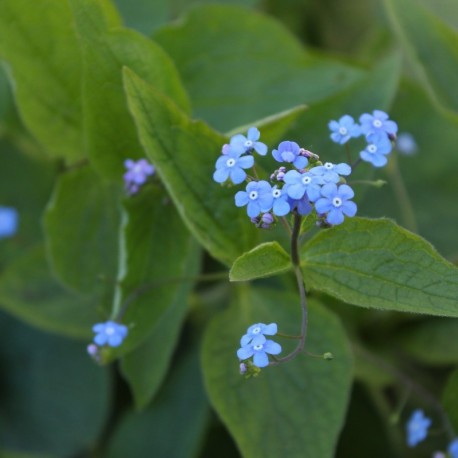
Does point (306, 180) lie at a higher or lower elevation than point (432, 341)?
higher

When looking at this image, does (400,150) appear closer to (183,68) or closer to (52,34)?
(183,68)

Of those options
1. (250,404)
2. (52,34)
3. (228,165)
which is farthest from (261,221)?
(52,34)

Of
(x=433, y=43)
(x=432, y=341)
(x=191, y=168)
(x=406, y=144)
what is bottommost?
(x=432, y=341)

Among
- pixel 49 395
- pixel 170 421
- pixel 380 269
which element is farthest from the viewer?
pixel 49 395

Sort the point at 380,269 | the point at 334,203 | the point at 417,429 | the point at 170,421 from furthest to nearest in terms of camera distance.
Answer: the point at 170,421, the point at 417,429, the point at 380,269, the point at 334,203

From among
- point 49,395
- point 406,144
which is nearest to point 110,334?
point 49,395

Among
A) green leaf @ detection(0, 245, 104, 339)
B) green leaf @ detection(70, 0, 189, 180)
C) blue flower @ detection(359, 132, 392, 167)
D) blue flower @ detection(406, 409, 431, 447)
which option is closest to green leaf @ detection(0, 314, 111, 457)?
green leaf @ detection(0, 245, 104, 339)

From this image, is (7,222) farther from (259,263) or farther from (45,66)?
(259,263)
